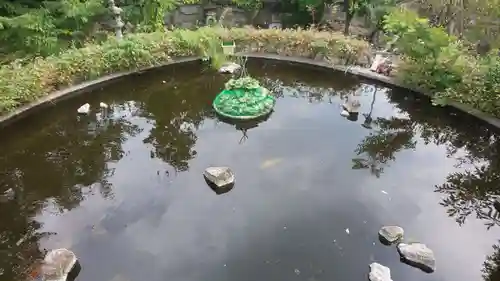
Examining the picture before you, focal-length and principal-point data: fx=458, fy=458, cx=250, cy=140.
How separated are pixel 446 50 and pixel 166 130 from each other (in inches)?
206

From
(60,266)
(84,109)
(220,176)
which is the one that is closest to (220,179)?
(220,176)

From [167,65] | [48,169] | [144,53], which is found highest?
[144,53]

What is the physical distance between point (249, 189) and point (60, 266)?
261 centimetres

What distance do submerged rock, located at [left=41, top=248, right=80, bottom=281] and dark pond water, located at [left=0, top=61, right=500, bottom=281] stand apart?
0.55ft

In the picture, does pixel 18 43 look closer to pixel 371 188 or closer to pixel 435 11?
pixel 371 188

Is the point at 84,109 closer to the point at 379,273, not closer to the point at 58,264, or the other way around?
the point at 58,264

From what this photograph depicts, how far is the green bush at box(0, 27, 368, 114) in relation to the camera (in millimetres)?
8250

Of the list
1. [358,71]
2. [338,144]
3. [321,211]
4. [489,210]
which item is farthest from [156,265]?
[358,71]

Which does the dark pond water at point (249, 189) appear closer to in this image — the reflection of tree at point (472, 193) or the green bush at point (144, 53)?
the reflection of tree at point (472, 193)

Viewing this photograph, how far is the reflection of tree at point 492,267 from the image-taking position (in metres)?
5.12

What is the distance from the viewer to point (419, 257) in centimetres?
524

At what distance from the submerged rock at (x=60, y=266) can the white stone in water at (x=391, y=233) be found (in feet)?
11.9

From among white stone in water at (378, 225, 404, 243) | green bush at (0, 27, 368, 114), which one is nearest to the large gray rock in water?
white stone in water at (378, 225, 404, 243)

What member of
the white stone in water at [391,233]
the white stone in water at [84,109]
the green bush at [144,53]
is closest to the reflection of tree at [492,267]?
the white stone in water at [391,233]
